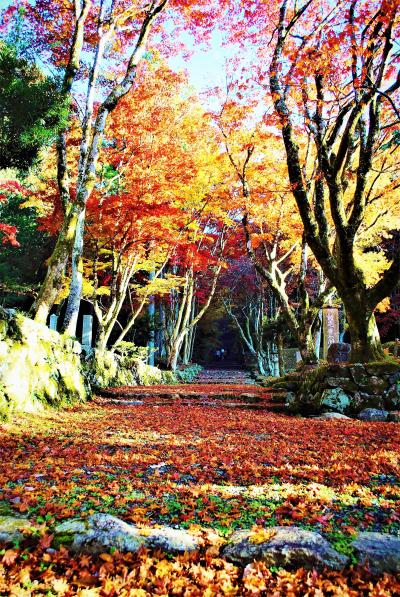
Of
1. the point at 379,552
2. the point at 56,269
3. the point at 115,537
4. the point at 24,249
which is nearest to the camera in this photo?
the point at 379,552

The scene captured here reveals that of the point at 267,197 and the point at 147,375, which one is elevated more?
the point at 267,197

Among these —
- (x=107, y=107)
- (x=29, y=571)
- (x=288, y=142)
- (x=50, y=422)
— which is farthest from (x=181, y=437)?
(x=107, y=107)

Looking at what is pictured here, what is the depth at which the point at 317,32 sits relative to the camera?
724cm

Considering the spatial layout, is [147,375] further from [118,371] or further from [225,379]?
[225,379]

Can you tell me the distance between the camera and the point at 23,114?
271 inches

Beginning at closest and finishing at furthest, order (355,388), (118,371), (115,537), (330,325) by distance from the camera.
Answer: (115,537)
(355,388)
(118,371)
(330,325)

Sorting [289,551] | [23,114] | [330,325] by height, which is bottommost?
[289,551]

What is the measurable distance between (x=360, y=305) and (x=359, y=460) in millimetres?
3899

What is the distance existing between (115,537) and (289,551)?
92 centimetres

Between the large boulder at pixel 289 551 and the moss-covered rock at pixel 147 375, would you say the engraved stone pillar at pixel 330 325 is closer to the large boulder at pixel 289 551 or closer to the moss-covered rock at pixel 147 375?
the moss-covered rock at pixel 147 375

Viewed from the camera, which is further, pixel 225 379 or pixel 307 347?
pixel 225 379

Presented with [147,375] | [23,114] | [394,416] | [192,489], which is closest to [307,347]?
[394,416]

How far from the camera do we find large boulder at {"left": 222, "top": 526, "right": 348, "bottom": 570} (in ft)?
6.44

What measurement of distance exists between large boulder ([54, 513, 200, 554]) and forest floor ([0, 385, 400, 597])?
0.06 m
